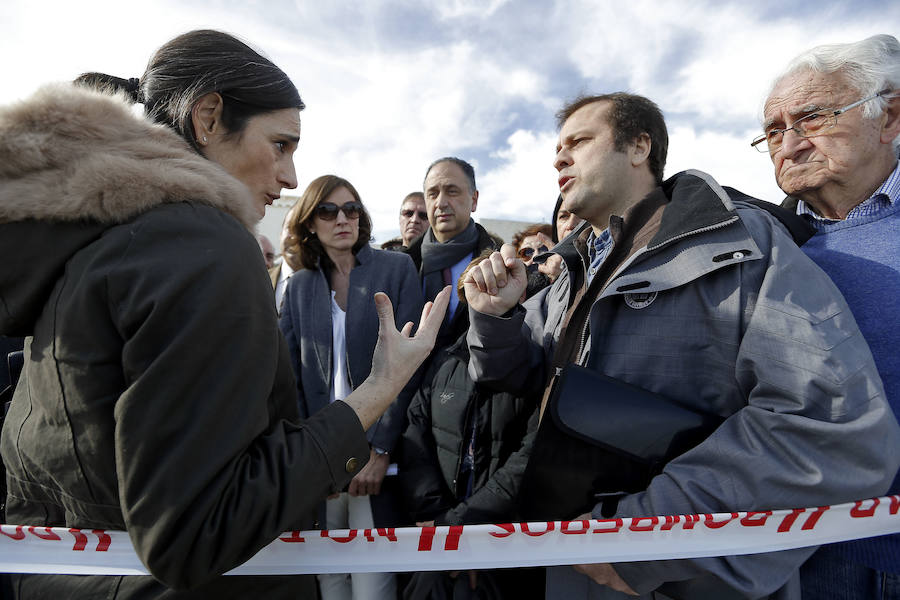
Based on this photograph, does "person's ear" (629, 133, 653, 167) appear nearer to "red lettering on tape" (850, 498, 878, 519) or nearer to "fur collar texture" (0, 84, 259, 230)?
"red lettering on tape" (850, 498, 878, 519)

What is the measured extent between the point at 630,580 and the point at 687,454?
0.39 m

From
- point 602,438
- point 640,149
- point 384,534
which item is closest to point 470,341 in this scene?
point 602,438

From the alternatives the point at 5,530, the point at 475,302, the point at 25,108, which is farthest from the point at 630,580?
the point at 25,108

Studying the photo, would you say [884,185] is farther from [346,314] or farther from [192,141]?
[346,314]

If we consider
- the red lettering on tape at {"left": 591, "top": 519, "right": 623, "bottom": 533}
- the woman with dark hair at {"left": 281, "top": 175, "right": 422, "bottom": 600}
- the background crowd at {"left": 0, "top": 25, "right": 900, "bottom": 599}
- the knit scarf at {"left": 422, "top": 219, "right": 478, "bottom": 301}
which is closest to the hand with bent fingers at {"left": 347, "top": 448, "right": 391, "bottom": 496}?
the woman with dark hair at {"left": 281, "top": 175, "right": 422, "bottom": 600}

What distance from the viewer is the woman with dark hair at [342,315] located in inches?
115

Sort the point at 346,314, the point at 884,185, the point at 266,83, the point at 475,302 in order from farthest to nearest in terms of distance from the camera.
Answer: the point at 346,314, the point at 475,302, the point at 884,185, the point at 266,83

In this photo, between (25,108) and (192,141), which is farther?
(192,141)

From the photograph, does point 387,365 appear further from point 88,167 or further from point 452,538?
point 88,167

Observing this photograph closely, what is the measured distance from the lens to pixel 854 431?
Result: 1272 millimetres

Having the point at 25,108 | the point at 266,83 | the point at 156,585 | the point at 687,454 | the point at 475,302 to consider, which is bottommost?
the point at 156,585

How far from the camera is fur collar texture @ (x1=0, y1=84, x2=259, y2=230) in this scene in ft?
3.26

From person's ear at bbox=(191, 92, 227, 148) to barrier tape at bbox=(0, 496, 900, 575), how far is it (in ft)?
3.82

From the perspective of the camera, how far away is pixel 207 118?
1.42m
